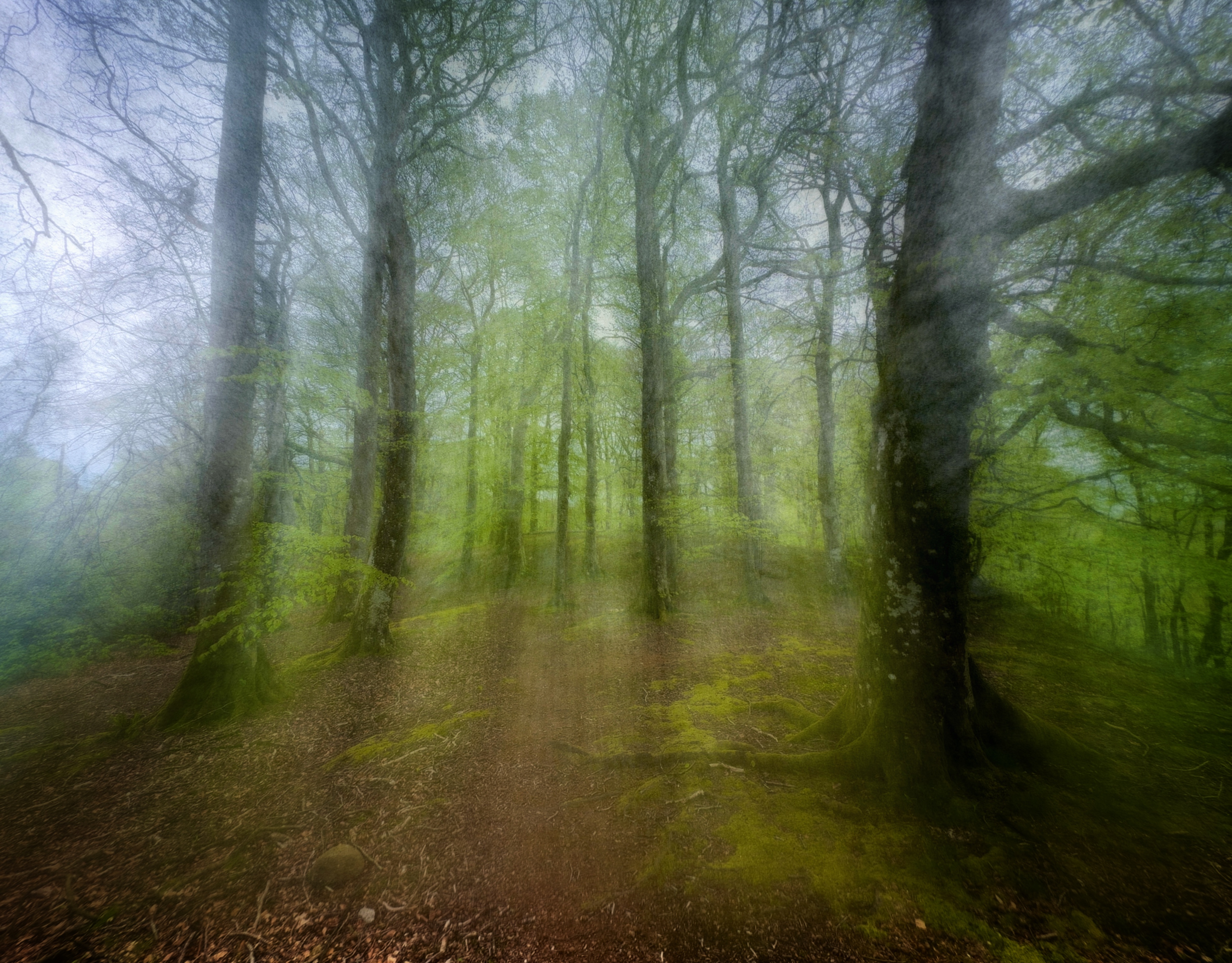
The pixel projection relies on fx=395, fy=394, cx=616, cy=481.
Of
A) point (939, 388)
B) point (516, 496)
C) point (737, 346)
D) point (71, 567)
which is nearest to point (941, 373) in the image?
point (939, 388)

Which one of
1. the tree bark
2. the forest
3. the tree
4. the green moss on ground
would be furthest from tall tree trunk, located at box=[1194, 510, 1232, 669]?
the tree bark

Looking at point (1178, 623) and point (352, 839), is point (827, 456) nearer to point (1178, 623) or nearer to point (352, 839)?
point (1178, 623)

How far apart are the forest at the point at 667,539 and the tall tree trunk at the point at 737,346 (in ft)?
0.46

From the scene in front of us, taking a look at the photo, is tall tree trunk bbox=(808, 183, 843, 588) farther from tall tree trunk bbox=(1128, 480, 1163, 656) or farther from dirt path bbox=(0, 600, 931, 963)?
dirt path bbox=(0, 600, 931, 963)

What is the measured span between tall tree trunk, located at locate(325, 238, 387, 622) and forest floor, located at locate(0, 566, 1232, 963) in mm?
3274

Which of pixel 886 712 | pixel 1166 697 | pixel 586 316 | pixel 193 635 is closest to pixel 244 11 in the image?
pixel 586 316

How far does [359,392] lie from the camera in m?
5.71

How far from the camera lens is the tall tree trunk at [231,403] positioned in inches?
188

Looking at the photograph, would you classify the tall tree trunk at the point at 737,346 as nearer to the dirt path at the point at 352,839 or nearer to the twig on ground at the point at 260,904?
the dirt path at the point at 352,839

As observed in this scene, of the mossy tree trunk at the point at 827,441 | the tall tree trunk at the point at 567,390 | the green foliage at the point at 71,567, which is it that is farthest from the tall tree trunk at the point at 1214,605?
the green foliage at the point at 71,567

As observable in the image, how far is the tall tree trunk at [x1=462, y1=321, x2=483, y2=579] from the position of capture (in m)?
11.7

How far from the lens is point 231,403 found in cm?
486

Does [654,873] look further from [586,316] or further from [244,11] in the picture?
[586,316]

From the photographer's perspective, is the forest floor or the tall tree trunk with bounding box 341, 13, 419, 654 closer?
the forest floor
